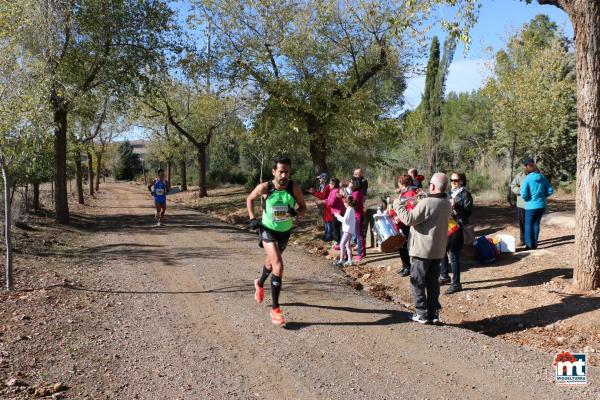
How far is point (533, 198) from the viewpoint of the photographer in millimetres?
9406

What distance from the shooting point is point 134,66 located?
53.9 ft

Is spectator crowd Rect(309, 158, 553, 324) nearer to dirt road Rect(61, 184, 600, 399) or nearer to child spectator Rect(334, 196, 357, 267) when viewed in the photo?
child spectator Rect(334, 196, 357, 267)

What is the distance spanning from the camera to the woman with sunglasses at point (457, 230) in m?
7.90

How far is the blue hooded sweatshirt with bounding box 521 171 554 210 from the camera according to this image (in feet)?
30.7

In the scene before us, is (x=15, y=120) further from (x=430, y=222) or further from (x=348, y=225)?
(x=430, y=222)

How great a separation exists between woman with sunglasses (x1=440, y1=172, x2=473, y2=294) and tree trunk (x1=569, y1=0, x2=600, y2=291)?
1706 millimetres

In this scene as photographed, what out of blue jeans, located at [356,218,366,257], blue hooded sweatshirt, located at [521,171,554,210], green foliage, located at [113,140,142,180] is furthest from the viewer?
green foliage, located at [113,140,142,180]

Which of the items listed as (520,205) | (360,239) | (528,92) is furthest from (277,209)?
(528,92)

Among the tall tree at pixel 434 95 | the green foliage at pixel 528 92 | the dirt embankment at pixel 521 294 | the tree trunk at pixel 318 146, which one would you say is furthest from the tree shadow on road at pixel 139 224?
the tall tree at pixel 434 95

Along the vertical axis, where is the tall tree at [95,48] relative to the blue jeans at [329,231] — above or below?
above

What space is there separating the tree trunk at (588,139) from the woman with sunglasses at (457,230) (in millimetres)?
1706

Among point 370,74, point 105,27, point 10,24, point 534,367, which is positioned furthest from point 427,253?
point 105,27

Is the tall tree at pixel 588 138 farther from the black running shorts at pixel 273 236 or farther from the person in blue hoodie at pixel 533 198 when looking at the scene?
the black running shorts at pixel 273 236

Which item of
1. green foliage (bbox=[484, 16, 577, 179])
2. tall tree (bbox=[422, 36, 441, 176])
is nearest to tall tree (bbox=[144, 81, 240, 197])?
tall tree (bbox=[422, 36, 441, 176])
